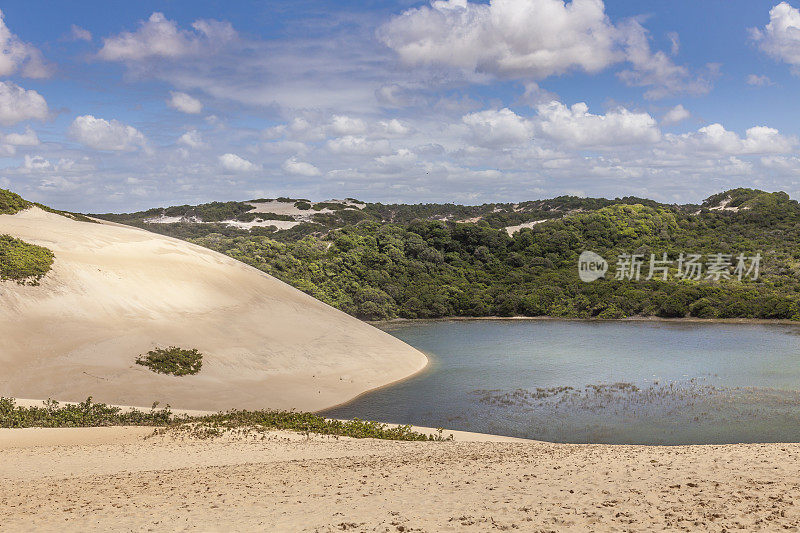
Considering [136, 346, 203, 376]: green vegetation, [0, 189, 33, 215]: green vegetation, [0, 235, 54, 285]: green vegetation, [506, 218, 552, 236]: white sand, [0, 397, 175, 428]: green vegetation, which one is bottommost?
[0, 397, 175, 428]: green vegetation

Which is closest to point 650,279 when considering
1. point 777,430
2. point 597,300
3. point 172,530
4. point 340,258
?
point 597,300

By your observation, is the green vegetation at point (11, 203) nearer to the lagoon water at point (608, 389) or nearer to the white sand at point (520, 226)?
the lagoon water at point (608, 389)

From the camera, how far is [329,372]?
99.4ft

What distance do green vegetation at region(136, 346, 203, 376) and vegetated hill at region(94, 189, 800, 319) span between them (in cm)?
3165

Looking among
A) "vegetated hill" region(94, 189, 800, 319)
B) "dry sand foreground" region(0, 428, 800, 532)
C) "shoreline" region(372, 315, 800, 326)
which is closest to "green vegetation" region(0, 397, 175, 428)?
"dry sand foreground" region(0, 428, 800, 532)

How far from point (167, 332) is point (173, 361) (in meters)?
2.50

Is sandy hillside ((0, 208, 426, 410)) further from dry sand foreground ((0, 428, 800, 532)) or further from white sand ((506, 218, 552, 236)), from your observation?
white sand ((506, 218, 552, 236))

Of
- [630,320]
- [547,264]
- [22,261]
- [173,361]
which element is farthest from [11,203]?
[547,264]

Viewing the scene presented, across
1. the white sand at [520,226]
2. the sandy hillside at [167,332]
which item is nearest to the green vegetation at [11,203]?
the sandy hillside at [167,332]

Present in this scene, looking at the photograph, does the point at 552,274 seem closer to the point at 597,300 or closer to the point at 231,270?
the point at 597,300

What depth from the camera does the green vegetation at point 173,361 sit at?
2553 centimetres

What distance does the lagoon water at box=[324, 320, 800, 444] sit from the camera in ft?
73.0

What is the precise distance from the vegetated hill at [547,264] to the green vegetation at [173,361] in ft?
104

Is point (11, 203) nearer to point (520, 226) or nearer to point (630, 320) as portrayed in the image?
point (630, 320)
